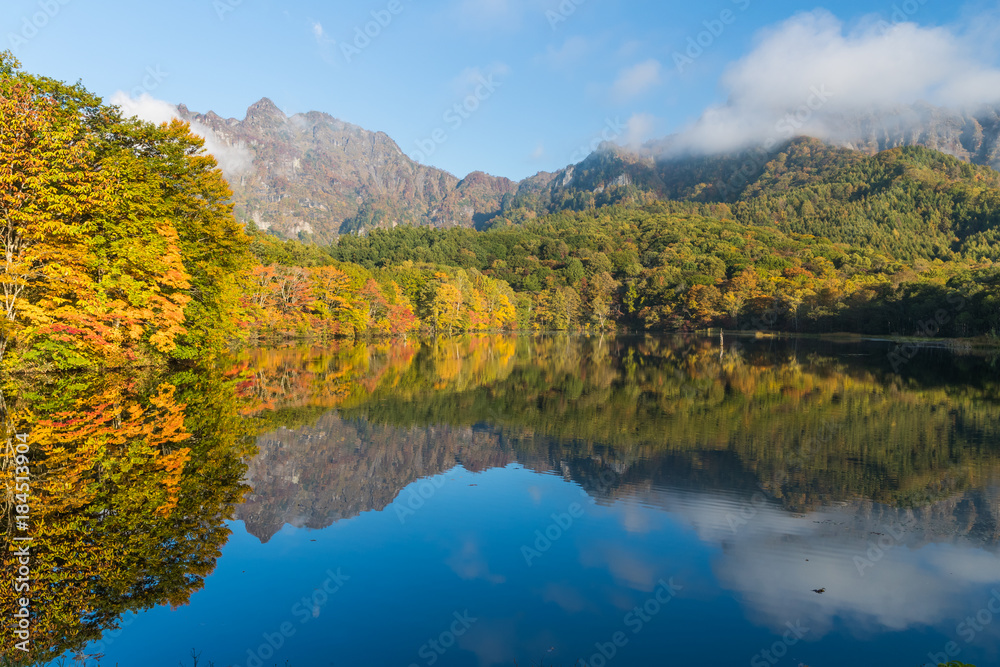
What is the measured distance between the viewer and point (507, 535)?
816cm

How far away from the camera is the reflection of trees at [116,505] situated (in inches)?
222

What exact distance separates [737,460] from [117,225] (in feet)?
75.2

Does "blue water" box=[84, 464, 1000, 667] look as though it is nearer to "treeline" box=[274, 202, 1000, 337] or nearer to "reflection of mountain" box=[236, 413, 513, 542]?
"reflection of mountain" box=[236, 413, 513, 542]

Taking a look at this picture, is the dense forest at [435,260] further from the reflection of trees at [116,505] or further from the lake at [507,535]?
the reflection of trees at [116,505]

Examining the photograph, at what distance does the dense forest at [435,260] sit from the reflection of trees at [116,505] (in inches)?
273

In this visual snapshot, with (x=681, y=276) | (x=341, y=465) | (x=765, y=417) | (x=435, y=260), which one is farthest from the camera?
(x=435, y=260)

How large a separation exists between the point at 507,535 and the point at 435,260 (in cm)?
10445

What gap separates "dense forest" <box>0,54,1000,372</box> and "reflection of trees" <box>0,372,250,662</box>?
6924 mm

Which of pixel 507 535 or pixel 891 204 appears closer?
pixel 507 535

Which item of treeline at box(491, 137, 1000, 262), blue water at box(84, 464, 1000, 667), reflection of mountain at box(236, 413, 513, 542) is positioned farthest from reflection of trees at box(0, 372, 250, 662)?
treeline at box(491, 137, 1000, 262)

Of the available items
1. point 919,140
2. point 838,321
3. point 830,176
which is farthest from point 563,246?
point 919,140

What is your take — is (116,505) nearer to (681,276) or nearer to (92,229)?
(92,229)

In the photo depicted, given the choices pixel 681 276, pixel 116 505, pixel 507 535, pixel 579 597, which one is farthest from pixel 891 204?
pixel 116 505

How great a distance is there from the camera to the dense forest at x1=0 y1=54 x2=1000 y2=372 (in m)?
19.4
